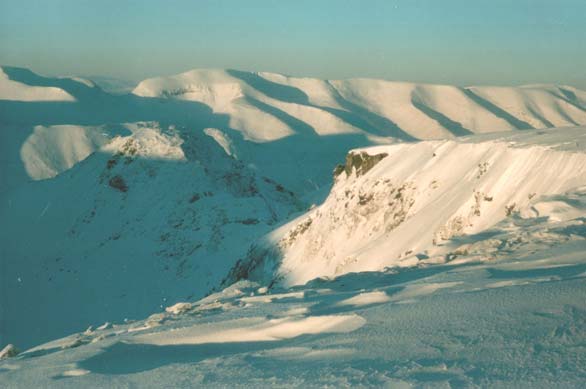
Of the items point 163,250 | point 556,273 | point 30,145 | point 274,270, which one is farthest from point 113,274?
point 30,145

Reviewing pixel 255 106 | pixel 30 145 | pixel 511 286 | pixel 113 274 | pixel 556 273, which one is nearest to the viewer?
pixel 511 286

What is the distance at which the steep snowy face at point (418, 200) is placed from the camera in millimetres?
11406

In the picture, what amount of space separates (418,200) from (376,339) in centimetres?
1170

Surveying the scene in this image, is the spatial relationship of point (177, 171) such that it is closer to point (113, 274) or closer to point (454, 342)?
point (113, 274)

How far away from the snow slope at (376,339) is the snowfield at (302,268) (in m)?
0.02

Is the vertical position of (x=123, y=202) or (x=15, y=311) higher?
Answer: (x=123, y=202)

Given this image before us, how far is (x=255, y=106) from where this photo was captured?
84250mm

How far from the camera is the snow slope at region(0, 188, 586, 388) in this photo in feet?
10.4

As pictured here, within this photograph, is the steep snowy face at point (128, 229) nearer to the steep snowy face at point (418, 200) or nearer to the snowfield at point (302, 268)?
the snowfield at point (302, 268)

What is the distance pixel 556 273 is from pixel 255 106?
8060 centimetres

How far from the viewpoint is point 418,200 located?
15.2 meters

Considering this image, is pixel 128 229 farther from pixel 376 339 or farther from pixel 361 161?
pixel 376 339

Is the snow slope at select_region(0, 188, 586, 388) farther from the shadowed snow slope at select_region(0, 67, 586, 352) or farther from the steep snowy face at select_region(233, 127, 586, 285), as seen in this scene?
the shadowed snow slope at select_region(0, 67, 586, 352)

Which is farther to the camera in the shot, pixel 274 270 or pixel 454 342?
pixel 274 270
